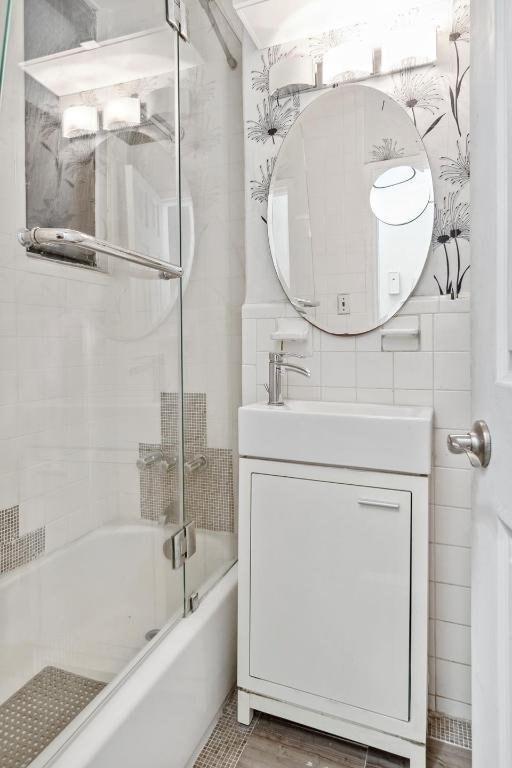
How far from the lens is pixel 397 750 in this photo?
114cm

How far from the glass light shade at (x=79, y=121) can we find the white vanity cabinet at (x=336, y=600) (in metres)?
0.88

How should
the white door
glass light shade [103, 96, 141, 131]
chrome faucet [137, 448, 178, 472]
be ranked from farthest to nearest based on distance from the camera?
chrome faucet [137, 448, 178, 472] → glass light shade [103, 96, 141, 131] → the white door

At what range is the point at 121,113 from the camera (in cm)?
105

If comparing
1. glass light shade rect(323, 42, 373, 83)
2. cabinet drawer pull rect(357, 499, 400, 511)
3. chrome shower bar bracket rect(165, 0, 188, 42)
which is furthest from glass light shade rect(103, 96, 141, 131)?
cabinet drawer pull rect(357, 499, 400, 511)

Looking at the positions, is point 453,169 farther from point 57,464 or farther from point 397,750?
point 397,750

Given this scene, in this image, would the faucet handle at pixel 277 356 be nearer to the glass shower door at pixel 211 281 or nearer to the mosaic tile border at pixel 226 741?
the glass shower door at pixel 211 281

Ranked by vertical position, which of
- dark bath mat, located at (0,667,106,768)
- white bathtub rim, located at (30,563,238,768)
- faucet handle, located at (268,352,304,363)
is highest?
faucet handle, located at (268,352,304,363)

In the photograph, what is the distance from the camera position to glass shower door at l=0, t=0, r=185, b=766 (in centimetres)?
84

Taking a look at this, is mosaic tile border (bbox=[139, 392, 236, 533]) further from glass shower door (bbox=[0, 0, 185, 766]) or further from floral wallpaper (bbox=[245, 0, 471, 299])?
floral wallpaper (bbox=[245, 0, 471, 299])

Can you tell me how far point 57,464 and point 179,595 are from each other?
56 cm

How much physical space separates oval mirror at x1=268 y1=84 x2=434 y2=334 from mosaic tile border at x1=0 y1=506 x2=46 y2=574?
1011 mm

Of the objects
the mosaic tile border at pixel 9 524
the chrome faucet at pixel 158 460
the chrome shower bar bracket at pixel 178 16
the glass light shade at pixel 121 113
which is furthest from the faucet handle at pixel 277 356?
the chrome shower bar bracket at pixel 178 16

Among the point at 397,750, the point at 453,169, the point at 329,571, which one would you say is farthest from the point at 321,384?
the point at 397,750

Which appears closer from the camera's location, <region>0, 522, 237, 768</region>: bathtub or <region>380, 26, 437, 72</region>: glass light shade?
<region>0, 522, 237, 768</region>: bathtub
